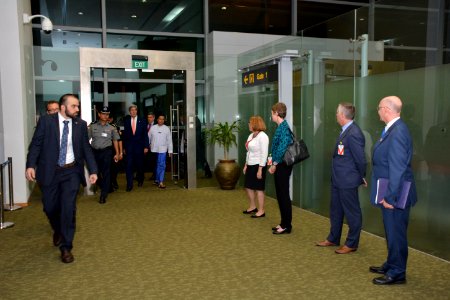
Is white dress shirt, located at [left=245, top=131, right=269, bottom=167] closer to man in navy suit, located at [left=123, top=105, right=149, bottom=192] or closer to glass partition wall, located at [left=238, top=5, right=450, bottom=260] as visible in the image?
glass partition wall, located at [left=238, top=5, right=450, bottom=260]

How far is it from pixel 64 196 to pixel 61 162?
13.7 inches

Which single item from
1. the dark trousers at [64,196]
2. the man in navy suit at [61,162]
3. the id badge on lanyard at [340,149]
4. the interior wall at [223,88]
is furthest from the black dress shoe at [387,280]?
the interior wall at [223,88]

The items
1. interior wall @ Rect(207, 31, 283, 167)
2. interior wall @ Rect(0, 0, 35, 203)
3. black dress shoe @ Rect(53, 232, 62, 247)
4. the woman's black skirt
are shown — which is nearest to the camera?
black dress shoe @ Rect(53, 232, 62, 247)

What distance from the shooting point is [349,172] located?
4.43 m

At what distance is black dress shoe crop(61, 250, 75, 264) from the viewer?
14.3ft

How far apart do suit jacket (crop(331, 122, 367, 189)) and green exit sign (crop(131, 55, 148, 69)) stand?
524cm

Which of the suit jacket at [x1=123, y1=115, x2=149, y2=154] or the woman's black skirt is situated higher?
the suit jacket at [x1=123, y1=115, x2=149, y2=154]

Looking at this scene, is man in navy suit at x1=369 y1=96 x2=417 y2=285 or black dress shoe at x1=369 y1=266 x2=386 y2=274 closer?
man in navy suit at x1=369 y1=96 x2=417 y2=285

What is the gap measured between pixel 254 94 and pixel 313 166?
234 centimetres

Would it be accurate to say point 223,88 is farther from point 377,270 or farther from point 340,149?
point 377,270

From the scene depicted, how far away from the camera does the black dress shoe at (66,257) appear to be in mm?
4352

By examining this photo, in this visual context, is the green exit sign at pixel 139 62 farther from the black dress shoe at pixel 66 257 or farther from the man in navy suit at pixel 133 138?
the black dress shoe at pixel 66 257

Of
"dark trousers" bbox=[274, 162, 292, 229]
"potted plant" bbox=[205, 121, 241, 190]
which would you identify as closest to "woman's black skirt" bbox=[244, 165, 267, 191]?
"dark trousers" bbox=[274, 162, 292, 229]

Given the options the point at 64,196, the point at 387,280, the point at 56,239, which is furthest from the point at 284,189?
the point at 56,239
